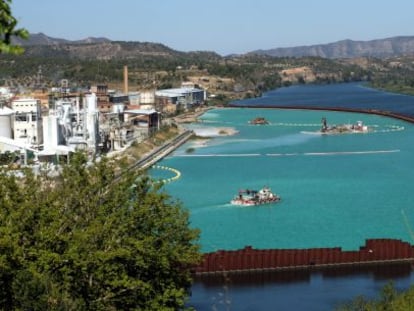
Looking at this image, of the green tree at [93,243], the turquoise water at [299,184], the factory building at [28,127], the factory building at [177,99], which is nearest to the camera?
the green tree at [93,243]

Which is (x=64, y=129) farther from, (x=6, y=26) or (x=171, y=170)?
(x=6, y=26)

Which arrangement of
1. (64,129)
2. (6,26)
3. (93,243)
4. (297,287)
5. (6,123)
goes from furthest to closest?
(64,129) < (6,123) < (297,287) < (93,243) < (6,26)

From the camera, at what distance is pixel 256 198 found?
14977 millimetres

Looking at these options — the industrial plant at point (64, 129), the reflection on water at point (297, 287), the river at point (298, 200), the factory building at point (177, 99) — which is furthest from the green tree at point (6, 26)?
the factory building at point (177, 99)

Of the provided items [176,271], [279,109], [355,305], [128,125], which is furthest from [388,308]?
[279,109]

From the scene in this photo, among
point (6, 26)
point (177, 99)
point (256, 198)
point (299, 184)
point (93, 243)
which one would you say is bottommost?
point (177, 99)

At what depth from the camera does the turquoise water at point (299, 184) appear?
40.6 ft

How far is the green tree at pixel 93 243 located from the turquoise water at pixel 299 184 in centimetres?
544

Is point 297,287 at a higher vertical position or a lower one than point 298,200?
higher

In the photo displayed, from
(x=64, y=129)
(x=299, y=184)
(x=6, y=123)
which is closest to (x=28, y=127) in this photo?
(x=6, y=123)

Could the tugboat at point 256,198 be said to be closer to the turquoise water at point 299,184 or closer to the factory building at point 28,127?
the turquoise water at point 299,184

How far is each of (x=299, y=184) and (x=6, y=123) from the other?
8.71m

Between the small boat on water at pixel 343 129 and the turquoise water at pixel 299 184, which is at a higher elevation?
the turquoise water at pixel 299 184

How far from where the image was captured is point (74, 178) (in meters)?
6.00
